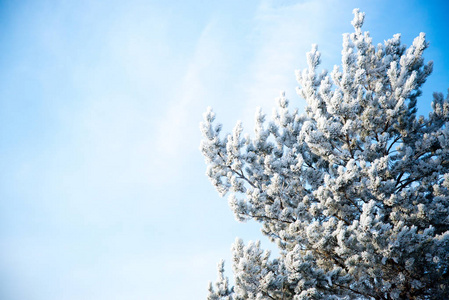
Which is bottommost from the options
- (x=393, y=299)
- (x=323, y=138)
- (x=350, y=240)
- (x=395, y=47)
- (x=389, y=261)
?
(x=393, y=299)

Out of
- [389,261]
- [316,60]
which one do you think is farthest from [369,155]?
[316,60]

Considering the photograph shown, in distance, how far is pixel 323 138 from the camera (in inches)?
236

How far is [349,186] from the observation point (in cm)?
532

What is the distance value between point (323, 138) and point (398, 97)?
5.59 feet

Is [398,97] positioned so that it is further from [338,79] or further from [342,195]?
[342,195]

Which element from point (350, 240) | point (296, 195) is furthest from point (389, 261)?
point (296, 195)

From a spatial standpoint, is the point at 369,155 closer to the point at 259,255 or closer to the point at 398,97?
the point at 398,97

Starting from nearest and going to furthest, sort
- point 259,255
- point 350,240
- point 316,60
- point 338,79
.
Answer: point 350,240 → point 259,255 → point 338,79 → point 316,60

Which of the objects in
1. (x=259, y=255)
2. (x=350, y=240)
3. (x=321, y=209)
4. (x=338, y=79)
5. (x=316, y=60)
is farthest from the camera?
(x=316, y=60)

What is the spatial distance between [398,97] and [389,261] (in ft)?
10.2

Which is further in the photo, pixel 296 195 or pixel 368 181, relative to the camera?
pixel 296 195

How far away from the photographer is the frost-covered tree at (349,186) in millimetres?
4777

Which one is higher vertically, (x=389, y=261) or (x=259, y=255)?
(x=259, y=255)

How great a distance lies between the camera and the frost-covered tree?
478cm
